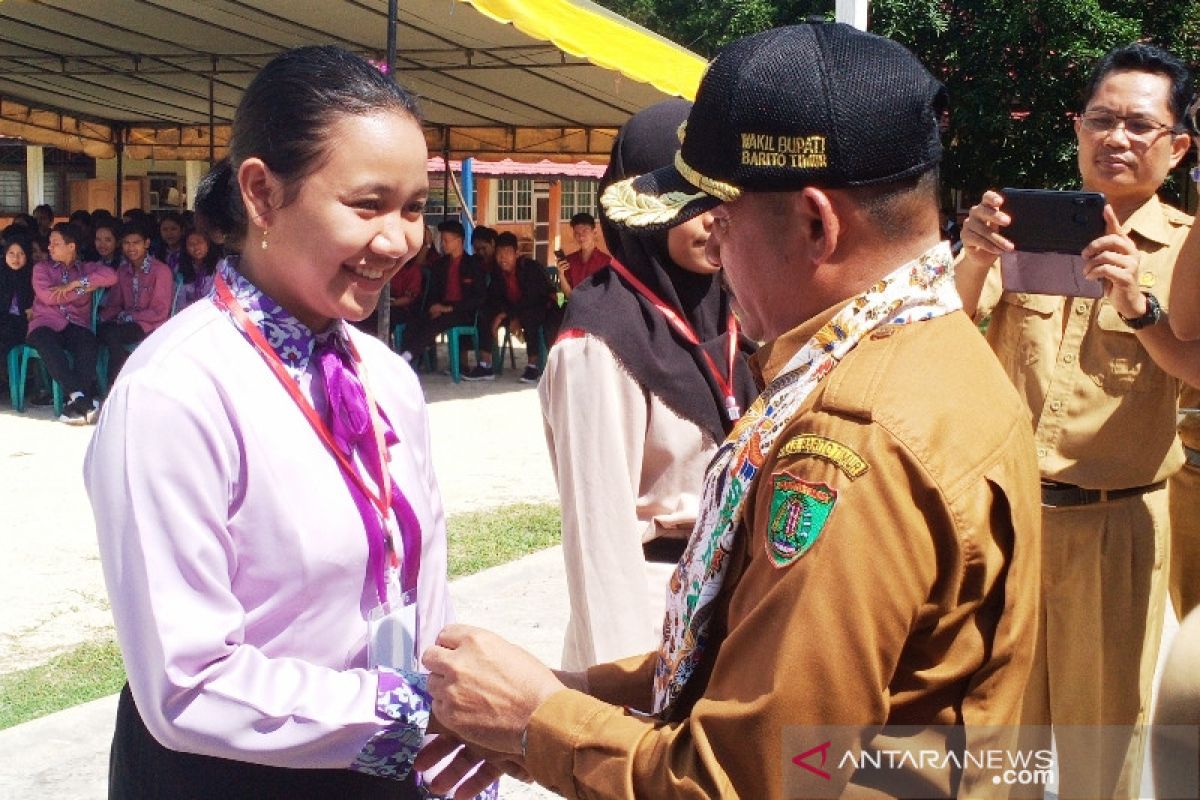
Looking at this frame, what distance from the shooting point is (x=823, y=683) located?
4.42 ft

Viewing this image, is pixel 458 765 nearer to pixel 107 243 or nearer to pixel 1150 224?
pixel 1150 224

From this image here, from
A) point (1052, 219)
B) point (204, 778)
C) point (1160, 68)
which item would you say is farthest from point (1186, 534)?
point (204, 778)

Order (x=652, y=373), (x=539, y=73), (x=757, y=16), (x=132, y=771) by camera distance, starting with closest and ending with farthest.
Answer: (x=132, y=771)
(x=652, y=373)
(x=539, y=73)
(x=757, y=16)

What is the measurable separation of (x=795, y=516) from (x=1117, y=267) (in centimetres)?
203

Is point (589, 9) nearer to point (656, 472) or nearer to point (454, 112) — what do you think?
point (454, 112)

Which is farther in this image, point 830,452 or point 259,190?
point 259,190

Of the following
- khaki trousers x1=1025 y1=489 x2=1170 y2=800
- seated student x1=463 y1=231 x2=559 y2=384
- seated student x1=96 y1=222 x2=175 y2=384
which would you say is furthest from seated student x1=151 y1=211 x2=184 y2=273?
khaki trousers x1=1025 y1=489 x2=1170 y2=800

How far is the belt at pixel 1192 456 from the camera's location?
3623mm

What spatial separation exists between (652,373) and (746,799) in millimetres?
1350

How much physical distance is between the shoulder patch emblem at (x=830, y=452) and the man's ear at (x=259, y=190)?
957 millimetres

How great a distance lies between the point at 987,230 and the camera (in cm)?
325

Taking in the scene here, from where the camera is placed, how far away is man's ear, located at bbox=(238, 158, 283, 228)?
6.43 feet

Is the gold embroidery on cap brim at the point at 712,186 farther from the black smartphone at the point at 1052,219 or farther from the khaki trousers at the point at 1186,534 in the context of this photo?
the khaki trousers at the point at 1186,534

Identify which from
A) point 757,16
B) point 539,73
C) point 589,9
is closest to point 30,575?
point 589,9
